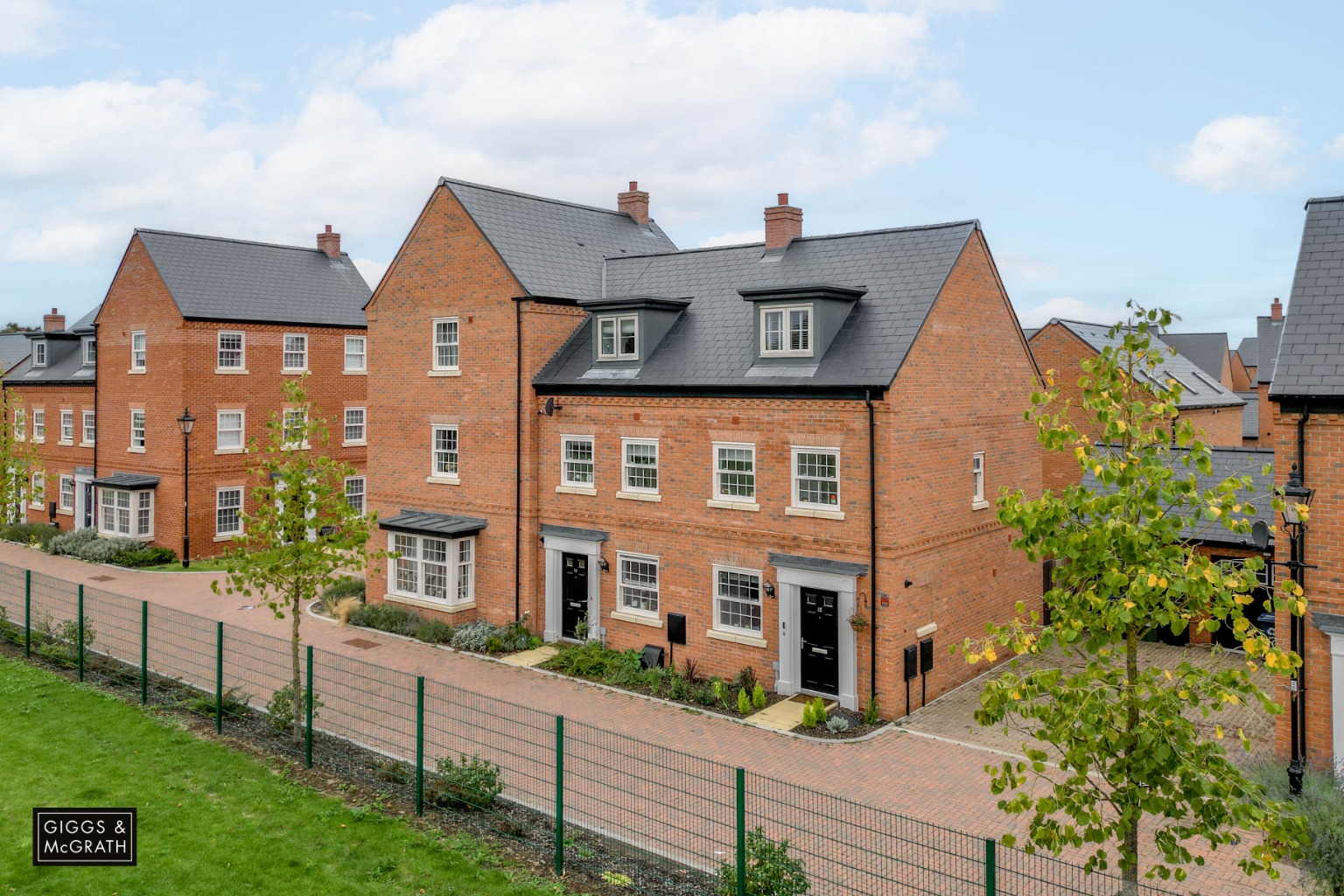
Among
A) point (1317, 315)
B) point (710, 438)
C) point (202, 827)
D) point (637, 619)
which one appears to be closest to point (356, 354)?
point (637, 619)

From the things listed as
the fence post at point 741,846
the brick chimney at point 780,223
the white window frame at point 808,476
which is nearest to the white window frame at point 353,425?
the brick chimney at point 780,223

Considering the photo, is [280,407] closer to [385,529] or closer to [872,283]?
[385,529]

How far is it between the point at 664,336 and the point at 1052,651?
1239 centimetres

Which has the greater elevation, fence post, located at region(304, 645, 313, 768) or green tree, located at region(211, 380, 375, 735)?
green tree, located at region(211, 380, 375, 735)

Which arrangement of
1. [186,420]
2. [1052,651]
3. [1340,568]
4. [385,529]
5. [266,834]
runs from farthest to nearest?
1. [186,420]
2. [385,529]
3. [1052,651]
4. [1340,568]
5. [266,834]

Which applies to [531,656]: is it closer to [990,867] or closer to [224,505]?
[990,867]

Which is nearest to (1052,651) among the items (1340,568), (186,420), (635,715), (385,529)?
(1340,568)

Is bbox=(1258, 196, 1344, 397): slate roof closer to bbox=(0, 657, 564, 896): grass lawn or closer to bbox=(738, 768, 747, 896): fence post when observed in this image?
bbox=(738, 768, 747, 896): fence post

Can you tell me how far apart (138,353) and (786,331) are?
93.5 ft

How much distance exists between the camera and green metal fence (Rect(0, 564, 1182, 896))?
455 inches

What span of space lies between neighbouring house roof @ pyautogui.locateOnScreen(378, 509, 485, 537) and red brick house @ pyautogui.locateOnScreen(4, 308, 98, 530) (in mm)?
20561

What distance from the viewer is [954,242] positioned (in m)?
21.2

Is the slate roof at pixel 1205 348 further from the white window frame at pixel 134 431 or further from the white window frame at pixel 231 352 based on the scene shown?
the white window frame at pixel 134 431

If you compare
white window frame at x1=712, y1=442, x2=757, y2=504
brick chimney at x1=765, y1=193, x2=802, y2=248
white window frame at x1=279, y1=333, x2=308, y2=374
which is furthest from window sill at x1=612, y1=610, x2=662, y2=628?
white window frame at x1=279, y1=333, x2=308, y2=374
